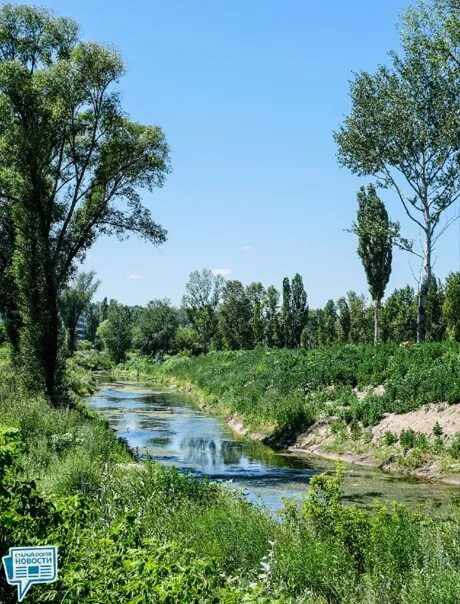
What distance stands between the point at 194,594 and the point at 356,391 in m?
21.9

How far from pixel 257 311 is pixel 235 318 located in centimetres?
374

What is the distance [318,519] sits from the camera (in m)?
9.44

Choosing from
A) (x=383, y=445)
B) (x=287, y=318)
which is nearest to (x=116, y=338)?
(x=287, y=318)

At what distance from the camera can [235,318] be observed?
3344 inches

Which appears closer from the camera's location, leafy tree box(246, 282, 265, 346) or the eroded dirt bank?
the eroded dirt bank

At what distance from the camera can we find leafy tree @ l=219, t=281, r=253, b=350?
82125mm

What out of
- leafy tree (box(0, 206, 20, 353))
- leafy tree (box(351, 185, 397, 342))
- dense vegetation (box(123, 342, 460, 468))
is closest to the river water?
dense vegetation (box(123, 342, 460, 468))

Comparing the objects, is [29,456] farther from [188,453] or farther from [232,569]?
[188,453]

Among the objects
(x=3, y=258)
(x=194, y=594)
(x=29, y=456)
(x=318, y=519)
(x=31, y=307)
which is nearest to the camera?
(x=194, y=594)

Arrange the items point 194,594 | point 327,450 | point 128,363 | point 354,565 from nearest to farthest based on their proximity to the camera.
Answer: point 194,594 < point 354,565 < point 327,450 < point 128,363

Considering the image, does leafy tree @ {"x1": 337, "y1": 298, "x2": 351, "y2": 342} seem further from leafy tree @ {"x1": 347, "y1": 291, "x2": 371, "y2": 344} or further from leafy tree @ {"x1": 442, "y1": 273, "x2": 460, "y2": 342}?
leafy tree @ {"x1": 442, "y1": 273, "x2": 460, "y2": 342}

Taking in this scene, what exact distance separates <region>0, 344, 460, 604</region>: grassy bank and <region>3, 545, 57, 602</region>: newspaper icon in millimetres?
1170

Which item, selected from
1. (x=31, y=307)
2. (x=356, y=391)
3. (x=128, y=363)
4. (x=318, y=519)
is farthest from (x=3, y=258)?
(x=128, y=363)

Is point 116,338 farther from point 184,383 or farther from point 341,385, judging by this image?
point 341,385
